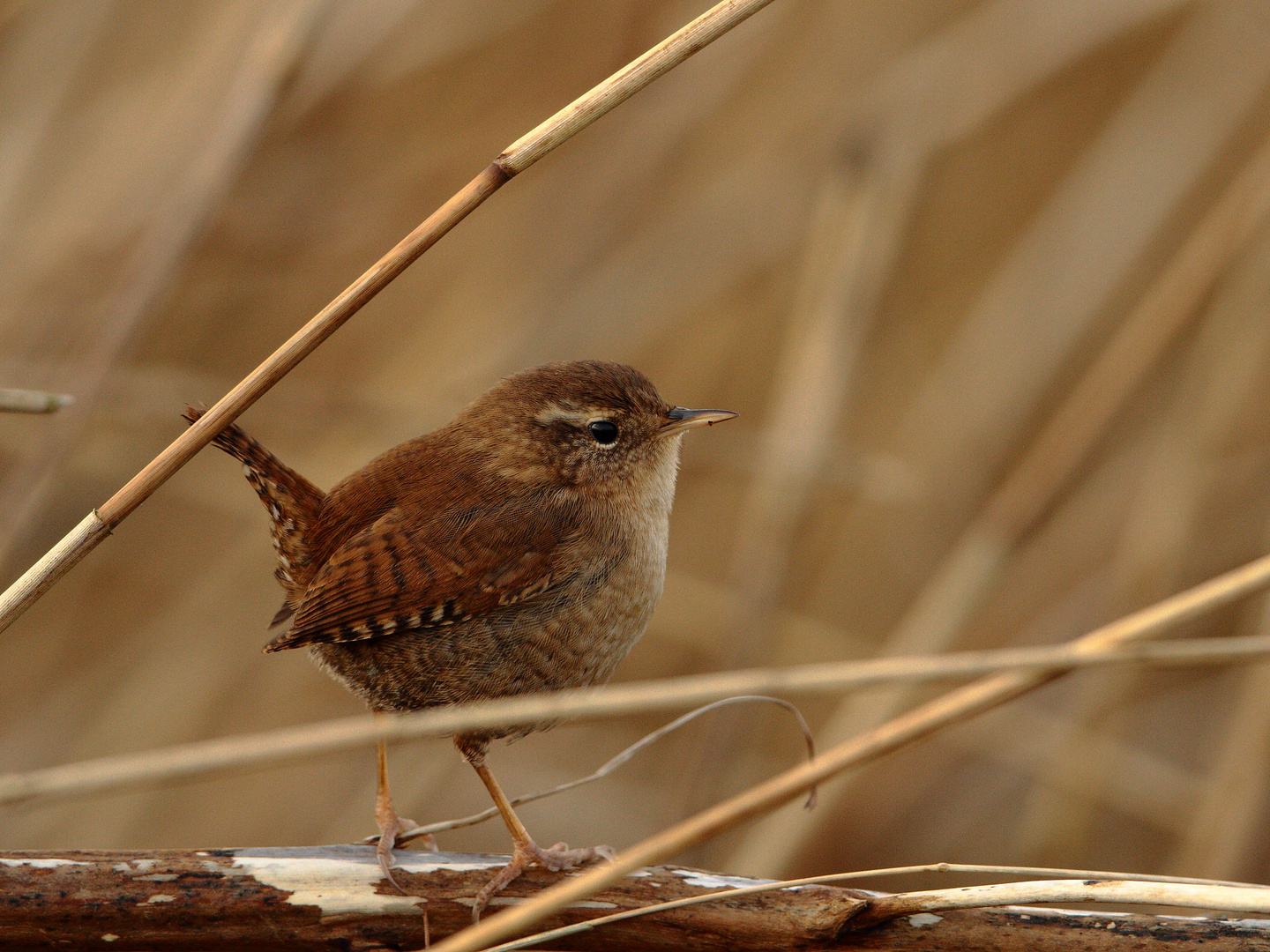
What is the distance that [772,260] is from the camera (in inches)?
165

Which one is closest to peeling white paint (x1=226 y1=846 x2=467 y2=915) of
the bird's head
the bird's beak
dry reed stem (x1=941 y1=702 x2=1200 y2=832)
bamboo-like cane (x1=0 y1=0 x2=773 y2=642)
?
bamboo-like cane (x1=0 y1=0 x2=773 y2=642)

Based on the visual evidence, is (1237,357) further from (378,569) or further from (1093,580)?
(378,569)

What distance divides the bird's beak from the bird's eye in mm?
113

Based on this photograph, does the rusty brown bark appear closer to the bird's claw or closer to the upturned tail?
the bird's claw

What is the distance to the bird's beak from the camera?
2695mm

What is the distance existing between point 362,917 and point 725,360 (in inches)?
105

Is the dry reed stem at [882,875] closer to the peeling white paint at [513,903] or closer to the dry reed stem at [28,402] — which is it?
the peeling white paint at [513,903]

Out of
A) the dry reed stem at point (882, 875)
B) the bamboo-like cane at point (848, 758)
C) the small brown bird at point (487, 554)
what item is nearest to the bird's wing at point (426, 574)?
the small brown bird at point (487, 554)

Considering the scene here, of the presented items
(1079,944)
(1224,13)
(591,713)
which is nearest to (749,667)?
(1079,944)

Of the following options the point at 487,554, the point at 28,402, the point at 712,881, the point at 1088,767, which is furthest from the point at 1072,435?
the point at 28,402

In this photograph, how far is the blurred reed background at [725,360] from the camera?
3.32 m

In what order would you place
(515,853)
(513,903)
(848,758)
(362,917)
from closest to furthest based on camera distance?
(848,758), (362,917), (513,903), (515,853)

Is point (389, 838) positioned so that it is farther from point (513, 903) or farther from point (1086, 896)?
point (1086, 896)

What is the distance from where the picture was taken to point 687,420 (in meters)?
2.75
